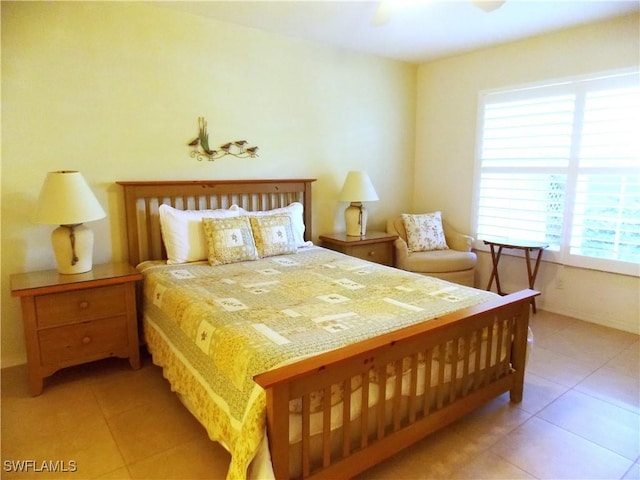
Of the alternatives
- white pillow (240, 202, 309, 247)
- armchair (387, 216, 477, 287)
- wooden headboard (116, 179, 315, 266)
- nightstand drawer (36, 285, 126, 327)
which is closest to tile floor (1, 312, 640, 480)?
nightstand drawer (36, 285, 126, 327)

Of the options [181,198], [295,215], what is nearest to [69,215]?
[181,198]

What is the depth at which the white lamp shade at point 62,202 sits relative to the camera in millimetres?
2449

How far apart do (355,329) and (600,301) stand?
280 cm

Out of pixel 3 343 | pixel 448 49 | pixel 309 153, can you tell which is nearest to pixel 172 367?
pixel 3 343

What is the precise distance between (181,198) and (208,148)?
1.50ft

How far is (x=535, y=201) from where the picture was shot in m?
3.83

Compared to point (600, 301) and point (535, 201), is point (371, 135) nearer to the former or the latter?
point (535, 201)

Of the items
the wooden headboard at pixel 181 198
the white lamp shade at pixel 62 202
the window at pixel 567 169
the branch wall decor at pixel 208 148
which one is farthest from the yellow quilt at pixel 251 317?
the window at pixel 567 169

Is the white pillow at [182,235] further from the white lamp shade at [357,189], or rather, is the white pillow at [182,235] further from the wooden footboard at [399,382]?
the wooden footboard at [399,382]

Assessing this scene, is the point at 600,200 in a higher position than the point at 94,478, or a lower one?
higher

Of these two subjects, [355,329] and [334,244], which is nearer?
[355,329]

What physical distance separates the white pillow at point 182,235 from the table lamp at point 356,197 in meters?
1.49

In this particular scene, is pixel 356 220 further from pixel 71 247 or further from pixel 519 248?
pixel 71 247

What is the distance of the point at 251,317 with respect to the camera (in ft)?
6.49
